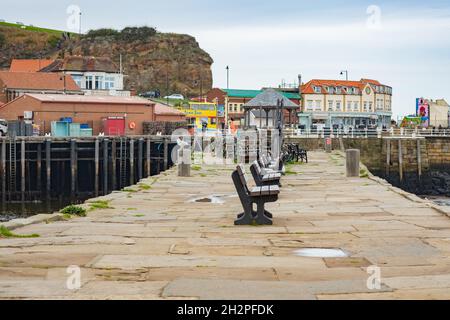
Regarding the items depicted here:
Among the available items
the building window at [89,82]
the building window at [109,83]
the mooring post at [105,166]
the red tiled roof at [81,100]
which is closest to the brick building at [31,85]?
the building window at [89,82]

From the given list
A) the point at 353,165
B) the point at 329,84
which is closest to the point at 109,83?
the point at 329,84

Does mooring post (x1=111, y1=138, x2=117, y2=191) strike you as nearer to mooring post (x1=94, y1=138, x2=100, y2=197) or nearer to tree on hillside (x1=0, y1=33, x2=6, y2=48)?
mooring post (x1=94, y1=138, x2=100, y2=197)

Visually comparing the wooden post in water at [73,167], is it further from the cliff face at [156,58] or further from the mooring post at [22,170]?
the cliff face at [156,58]

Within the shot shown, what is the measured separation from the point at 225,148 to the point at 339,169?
10476 millimetres

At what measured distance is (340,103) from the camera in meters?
92.1

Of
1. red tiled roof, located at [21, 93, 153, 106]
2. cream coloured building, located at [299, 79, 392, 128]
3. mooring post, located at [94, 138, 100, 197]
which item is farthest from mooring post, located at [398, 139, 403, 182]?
cream coloured building, located at [299, 79, 392, 128]

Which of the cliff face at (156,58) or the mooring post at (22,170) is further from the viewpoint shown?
the cliff face at (156,58)

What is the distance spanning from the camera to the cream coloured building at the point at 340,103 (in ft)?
297

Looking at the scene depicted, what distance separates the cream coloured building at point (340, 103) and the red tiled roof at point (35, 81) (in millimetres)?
27831

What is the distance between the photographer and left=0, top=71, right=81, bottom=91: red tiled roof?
75188mm

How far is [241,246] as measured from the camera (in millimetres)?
9820

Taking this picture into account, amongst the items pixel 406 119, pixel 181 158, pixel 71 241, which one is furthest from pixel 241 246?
pixel 406 119

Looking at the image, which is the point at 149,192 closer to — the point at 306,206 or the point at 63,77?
the point at 306,206

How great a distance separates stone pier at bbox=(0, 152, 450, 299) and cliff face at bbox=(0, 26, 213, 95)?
128 meters
